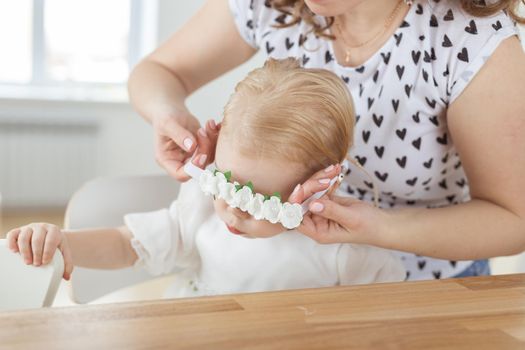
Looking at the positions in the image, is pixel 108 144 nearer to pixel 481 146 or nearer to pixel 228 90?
pixel 228 90

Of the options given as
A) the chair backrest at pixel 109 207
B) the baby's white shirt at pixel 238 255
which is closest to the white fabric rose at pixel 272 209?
the baby's white shirt at pixel 238 255

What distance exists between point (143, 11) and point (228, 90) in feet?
2.75

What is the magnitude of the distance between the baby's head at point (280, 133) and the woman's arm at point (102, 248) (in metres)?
0.26

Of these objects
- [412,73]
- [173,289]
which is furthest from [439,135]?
[173,289]

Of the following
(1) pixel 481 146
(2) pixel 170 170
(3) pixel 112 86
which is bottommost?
(3) pixel 112 86

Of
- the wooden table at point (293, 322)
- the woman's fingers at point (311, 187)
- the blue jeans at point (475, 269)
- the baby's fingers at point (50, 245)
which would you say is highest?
the woman's fingers at point (311, 187)

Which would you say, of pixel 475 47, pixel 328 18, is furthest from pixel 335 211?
pixel 328 18

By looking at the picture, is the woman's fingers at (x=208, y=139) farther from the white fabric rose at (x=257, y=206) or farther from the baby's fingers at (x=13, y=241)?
the baby's fingers at (x=13, y=241)

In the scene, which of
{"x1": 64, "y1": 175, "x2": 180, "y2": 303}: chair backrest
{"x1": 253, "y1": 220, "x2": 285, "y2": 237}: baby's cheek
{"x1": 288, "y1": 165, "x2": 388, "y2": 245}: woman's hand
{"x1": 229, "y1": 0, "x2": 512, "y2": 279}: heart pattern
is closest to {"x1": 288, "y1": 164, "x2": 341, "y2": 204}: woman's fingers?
{"x1": 288, "y1": 165, "x2": 388, "y2": 245}: woman's hand

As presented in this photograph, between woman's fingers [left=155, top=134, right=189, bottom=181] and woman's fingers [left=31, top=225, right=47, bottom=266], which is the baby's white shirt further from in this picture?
woman's fingers [left=31, top=225, right=47, bottom=266]

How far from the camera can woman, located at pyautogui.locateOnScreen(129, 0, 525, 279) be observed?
4.28ft

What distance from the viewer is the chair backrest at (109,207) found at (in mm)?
1564

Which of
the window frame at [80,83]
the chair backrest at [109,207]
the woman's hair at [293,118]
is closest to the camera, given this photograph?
the woman's hair at [293,118]

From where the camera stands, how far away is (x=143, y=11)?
500 centimetres
